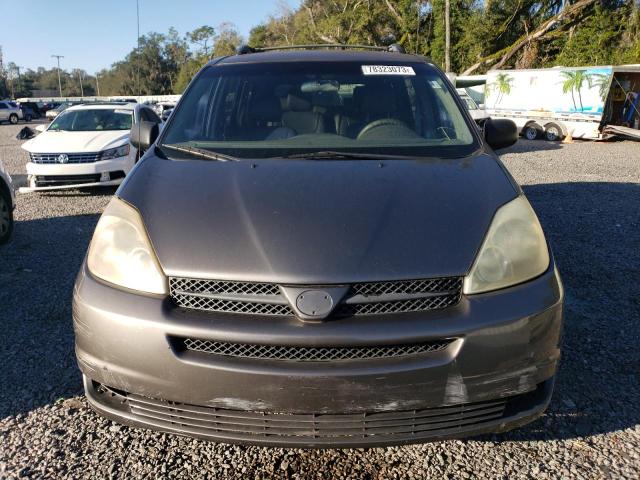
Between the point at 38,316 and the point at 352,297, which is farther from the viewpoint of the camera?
the point at 38,316

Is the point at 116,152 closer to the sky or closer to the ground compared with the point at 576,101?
closer to the sky

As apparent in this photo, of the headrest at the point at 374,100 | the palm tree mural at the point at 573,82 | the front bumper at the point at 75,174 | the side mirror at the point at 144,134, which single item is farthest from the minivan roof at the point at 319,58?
the palm tree mural at the point at 573,82

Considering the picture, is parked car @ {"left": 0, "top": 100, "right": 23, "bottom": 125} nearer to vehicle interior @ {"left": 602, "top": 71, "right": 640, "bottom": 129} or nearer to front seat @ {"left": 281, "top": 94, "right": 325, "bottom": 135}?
vehicle interior @ {"left": 602, "top": 71, "right": 640, "bottom": 129}

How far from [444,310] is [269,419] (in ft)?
2.38

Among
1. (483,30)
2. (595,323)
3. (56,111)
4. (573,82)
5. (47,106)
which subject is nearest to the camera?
(595,323)

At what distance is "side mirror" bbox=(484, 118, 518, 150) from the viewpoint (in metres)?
3.12

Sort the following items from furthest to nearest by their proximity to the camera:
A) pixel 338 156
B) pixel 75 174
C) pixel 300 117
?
pixel 75 174 < pixel 300 117 < pixel 338 156

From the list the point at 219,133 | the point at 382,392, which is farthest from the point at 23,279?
the point at 382,392

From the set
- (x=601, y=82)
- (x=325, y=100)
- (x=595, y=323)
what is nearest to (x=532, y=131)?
(x=601, y=82)

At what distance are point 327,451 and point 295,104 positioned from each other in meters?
1.94

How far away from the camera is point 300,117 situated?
9.92 ft

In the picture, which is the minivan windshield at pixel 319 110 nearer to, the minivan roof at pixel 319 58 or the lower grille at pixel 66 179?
the minivan roof at pixel 319 58

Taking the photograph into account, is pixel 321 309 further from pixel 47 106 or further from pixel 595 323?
pixel 47 106

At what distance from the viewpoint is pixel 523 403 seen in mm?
1944
